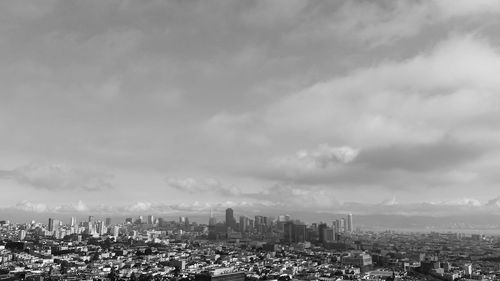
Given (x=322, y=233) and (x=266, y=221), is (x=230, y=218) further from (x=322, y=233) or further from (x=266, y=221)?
(x=322, y=233)

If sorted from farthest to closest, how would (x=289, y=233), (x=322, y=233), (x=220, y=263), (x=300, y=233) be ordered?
(x=300, y=233) < (x=289, y=233) < (x=322, y=233) < (x=220, y=263)

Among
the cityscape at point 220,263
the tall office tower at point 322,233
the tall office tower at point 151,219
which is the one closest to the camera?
the cityscape at point 220,263

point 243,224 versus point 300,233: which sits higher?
point 243,224

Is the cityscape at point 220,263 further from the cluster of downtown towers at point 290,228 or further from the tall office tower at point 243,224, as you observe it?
the tall office tower at point 243,224

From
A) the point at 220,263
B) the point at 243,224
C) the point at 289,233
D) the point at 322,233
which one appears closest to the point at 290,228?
the point at 289,233

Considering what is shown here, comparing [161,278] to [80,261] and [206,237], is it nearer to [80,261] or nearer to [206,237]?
[80,261]

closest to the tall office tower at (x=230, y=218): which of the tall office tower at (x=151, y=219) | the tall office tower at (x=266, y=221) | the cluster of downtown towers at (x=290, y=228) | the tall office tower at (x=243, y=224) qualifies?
the cluster of downtown towers at (x=290, y=228)

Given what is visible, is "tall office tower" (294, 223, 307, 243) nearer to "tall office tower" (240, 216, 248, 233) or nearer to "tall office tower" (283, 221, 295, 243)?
"tall office tower" (283, 221, 295, 243)

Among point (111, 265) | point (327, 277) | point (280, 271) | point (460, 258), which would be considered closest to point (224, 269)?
point (280, 271)

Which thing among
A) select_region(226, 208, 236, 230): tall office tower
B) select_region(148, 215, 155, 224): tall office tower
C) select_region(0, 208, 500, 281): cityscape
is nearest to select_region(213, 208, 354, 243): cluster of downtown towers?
select_region(226, 208, 236, 230): tall office tower
